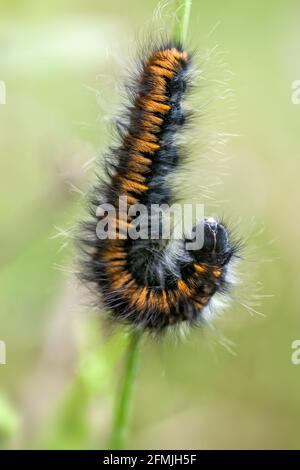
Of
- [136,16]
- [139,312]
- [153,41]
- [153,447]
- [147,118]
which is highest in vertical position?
[136,16]

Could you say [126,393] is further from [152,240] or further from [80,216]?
[80,216]

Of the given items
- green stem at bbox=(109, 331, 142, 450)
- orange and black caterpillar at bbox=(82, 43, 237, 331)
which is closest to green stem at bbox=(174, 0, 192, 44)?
orange and black caterpillar at bbox=(82, 43, 237, 331)

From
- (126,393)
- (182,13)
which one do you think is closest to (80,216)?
(126,393)

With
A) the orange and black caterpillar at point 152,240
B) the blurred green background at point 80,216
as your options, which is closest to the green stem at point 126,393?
the orange and black caterpillar at point 152,240

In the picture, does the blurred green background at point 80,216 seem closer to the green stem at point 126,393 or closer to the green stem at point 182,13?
the green stem at point 126,393

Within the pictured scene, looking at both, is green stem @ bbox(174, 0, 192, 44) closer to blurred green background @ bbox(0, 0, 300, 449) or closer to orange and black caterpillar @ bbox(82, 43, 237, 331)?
orange and black caterpillar @ bbox(82, 43, 237, 331)

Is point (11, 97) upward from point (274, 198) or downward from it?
upward

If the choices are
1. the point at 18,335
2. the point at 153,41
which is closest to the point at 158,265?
the point at 153,41
